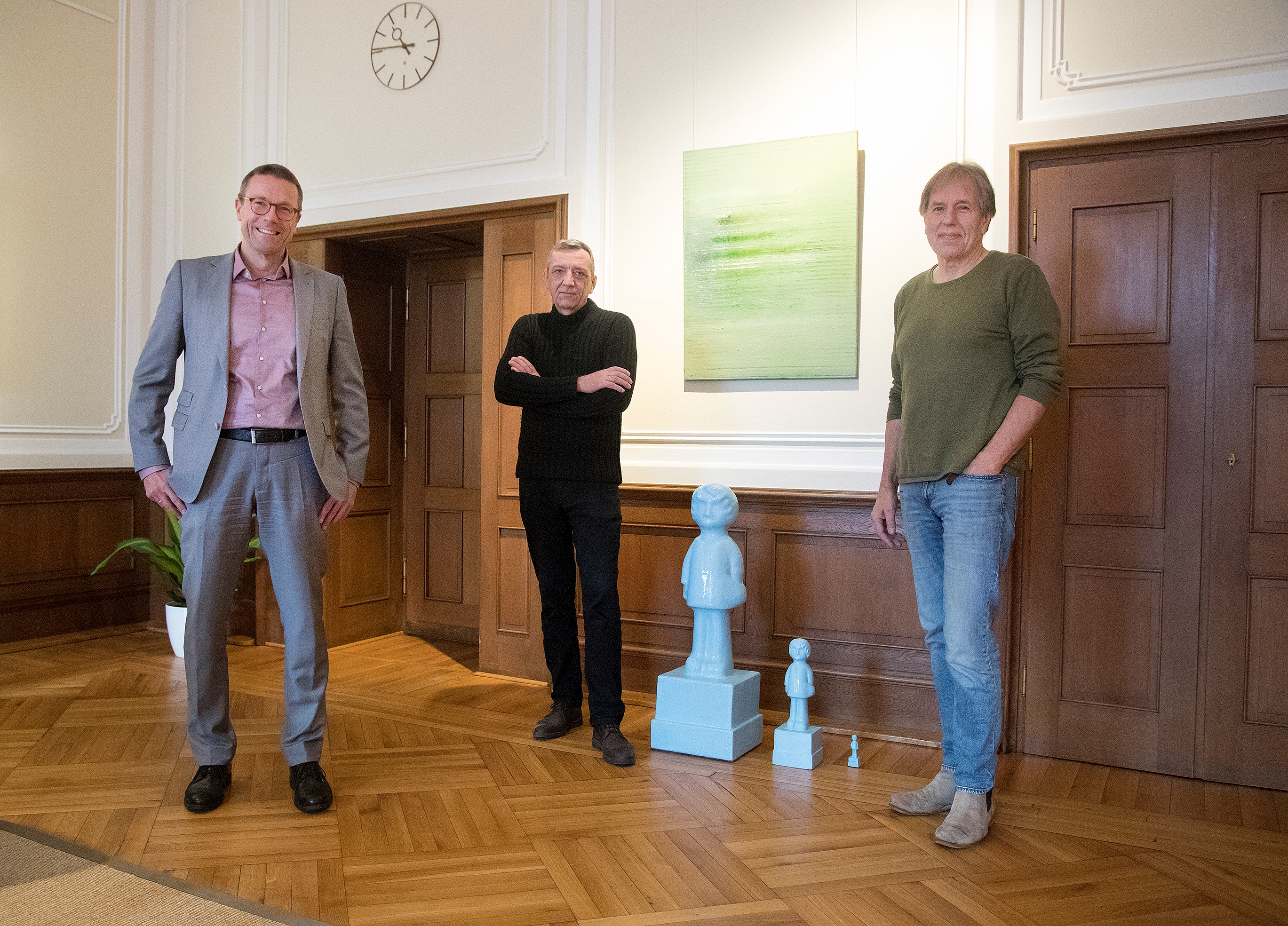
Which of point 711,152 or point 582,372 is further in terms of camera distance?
point 711,152

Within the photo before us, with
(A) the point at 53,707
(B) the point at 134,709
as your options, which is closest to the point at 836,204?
(B) the point at 134,709

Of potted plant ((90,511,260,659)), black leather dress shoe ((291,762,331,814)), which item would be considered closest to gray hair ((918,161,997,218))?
black leather dress shoe ((291,762,331,814))

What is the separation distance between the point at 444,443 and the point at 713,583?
2360 millimetres

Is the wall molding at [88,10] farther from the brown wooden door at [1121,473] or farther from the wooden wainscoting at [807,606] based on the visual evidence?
the brown wooden door at [1121,473]

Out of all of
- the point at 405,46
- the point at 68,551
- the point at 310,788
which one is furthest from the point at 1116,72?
the point at 68,551

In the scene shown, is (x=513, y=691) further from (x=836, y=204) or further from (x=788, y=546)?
(x=836, y=204)

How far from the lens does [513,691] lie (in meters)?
3.79

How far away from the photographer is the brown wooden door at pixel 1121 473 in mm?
2916

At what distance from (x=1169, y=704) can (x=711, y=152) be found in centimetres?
244

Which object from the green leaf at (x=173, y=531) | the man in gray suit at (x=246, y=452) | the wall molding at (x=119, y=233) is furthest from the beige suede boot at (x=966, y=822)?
the wall molding at (x=119, y=233)

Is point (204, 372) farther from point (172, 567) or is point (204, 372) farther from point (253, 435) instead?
point (172, 567)

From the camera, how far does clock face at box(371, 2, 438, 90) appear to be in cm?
421

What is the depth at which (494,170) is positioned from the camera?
13.4 ft

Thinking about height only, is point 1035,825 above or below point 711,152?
below
